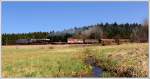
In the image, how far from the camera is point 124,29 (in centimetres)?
502

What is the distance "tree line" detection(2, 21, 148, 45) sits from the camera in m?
5.02

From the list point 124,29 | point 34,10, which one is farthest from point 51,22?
point 124,29

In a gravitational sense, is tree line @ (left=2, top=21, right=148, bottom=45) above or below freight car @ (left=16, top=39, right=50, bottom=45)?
above

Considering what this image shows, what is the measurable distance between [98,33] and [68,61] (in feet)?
1.09

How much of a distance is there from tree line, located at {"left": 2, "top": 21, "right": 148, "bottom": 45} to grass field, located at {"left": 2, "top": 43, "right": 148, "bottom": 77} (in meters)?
0.07

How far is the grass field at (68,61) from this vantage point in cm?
504

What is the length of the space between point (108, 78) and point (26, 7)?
0.87m

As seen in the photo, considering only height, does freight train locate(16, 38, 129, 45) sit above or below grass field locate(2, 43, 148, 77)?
above

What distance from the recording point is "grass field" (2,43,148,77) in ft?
16.5

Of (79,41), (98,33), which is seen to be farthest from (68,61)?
(98,33)

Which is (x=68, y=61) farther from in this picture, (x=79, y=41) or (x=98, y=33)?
(x=98, y=33)

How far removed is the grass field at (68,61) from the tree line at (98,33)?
70 millimetres

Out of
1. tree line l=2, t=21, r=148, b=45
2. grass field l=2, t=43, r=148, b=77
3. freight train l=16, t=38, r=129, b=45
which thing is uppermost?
tree line l=2, t=21, r=148, b=45

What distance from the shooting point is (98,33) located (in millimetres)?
5098
